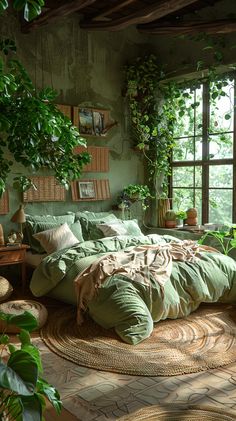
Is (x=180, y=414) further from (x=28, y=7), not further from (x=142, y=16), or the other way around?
(x=142, y=16)

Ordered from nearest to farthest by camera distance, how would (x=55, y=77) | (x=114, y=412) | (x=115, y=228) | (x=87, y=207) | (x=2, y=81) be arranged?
1. (x=114, y=412)
2. (x=2, y=81)
3. (x=115, y=228)
4. (x=55, y=77)
5. (x=87, y=207)

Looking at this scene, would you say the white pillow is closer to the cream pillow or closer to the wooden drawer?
the cream pillow

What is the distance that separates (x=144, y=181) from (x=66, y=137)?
2.58m

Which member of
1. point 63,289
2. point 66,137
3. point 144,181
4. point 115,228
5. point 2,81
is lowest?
point 63,289

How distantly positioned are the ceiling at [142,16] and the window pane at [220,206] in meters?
2.11

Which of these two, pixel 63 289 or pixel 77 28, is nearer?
pixel 63 289

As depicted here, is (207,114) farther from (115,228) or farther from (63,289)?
(63,289)

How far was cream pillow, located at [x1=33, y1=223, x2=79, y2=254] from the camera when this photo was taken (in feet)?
15.6

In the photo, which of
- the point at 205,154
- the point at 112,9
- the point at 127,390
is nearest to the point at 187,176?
the point at 205,154

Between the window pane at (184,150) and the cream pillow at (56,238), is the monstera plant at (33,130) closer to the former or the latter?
the cream pillow at (56,238)

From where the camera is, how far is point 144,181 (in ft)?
21.7

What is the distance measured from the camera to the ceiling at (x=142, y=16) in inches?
181

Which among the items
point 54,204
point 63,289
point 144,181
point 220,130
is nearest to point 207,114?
point 220,130

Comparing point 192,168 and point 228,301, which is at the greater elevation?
point 192,168
